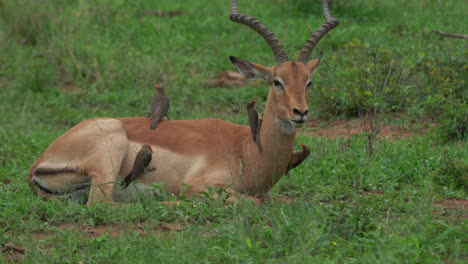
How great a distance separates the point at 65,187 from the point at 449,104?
3.75 meters

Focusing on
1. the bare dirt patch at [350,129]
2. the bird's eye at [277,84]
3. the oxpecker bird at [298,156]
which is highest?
the bird's eye at [277,84]

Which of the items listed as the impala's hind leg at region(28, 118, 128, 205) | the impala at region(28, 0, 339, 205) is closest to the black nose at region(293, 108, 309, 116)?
the impala at region(28, 0, 339, 205)

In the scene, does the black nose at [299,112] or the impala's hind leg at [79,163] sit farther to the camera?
the impala's hind leg at [79,163]

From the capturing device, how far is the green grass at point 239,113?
4121 millimetres

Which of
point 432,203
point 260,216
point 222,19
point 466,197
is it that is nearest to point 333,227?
point 260,216

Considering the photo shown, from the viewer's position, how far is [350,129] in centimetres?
780

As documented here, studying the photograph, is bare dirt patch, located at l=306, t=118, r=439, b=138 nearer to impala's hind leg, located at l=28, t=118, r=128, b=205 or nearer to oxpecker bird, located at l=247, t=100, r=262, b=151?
oxpecker bird, located at l=247, t=100, r=262, b=151

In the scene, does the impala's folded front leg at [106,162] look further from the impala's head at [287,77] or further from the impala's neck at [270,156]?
the impala's head at [287,77]

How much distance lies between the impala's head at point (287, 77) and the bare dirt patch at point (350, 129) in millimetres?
1642

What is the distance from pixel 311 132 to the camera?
7988mm

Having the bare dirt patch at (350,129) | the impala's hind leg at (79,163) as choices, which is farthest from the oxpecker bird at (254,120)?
the bare dirt patch at (350,129)

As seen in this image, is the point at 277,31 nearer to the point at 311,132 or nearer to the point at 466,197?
the point at 311,132

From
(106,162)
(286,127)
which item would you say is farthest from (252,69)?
(106,162)

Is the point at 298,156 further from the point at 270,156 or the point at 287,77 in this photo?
the point at 287,77
